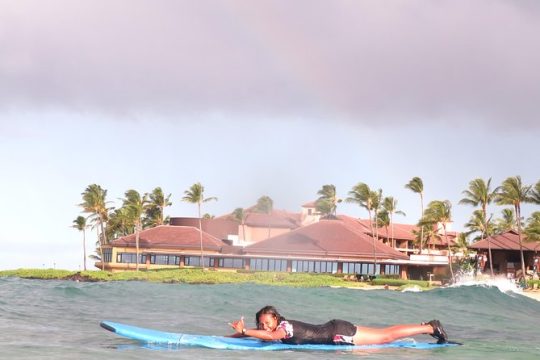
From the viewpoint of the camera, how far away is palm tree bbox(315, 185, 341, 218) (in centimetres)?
11600

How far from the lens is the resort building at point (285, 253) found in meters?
78.4

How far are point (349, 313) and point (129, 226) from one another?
8452 centimetres

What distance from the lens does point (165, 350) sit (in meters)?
13.1

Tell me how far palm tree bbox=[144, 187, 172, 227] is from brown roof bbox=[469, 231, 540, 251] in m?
49.6

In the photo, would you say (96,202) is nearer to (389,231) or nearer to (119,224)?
(119,224)

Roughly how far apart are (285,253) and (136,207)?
79.8 feet

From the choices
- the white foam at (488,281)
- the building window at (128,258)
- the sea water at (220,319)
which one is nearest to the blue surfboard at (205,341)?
the sea water at (220,319)

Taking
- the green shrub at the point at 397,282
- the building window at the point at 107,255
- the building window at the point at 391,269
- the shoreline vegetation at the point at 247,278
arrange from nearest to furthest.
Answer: the shoreline vegetation at the point at 247,278, the green shrub at the point at 397,282, the building window at the point at 391,269, the building window at the point at 107,255

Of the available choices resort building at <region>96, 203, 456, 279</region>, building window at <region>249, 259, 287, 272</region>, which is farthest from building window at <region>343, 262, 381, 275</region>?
building window at <region>249, 259, 287, 272</region>

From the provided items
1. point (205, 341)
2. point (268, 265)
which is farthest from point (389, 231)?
point (205, 341)

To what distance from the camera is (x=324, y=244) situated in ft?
263

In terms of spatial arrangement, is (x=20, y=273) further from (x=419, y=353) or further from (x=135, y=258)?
(x=419, y=353)

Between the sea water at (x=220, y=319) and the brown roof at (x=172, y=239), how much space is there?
4871 cm

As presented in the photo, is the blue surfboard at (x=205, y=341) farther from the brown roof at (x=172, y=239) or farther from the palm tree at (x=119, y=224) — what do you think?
the palm tree at (x=119, y=224)
